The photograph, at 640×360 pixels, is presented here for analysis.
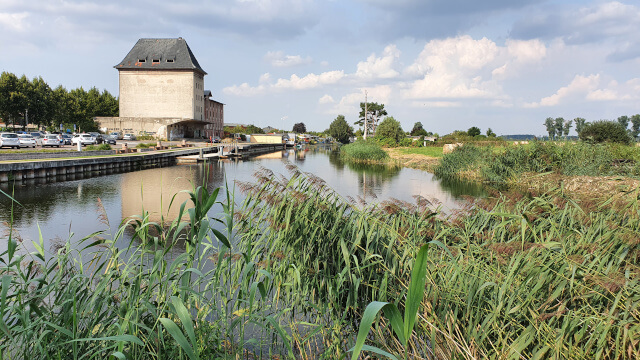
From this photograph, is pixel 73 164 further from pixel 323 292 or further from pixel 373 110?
pixel 373 110

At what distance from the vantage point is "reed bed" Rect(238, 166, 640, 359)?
310 cm

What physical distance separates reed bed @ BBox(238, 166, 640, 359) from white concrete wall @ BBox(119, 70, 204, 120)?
59.3 m

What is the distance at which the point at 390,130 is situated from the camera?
62531 millimetres

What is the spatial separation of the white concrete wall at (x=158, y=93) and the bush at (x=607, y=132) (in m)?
48.6

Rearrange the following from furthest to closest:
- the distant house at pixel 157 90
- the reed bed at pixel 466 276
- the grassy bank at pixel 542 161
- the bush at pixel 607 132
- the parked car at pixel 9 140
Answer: the distant house at pixel 157 90 < the parked car at pixel 9 140 < the bush at pixel 607 132 < the grassy bank at pixel 542 161 < the reed bed at pixel 466 276

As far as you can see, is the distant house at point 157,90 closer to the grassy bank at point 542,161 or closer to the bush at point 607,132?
the grassy bank at point 542,161

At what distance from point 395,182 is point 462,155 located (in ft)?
24.0

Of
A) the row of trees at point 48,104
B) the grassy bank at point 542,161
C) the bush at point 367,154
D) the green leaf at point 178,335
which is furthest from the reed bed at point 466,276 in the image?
the row of trees at point 48,104

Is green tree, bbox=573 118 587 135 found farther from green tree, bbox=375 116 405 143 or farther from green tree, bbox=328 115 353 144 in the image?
green tree, bbox=328 115 353 144

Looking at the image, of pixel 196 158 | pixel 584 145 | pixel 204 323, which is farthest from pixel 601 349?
pixel 196 158

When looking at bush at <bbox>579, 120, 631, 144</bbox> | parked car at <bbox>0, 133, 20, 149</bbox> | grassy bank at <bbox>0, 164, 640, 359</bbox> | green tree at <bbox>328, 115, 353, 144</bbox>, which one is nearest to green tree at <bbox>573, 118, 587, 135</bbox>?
bush at <bbox>579, 120, 631, 144</bbox>

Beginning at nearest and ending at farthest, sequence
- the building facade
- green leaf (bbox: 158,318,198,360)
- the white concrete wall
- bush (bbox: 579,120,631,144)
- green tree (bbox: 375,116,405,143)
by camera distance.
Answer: green leaf (bbox: 158,318,198,360) → bush (bbox: 579,120,631,144) → the white concrete wall → green tree (bbox: 375,116,405,143) → the building facade

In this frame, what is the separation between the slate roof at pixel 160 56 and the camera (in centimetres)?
6094

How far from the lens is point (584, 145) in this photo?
19.0 metres
